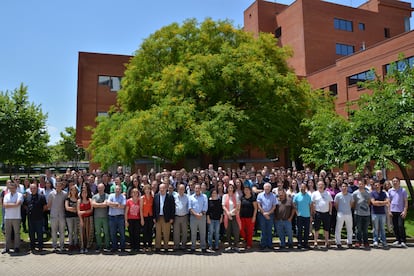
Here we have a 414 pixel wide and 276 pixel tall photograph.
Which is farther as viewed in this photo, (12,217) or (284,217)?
(284,217)

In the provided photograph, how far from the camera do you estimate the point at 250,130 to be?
20.8 metres

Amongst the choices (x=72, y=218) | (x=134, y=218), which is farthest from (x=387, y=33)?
(x=72, y=218)

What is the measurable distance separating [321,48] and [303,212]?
129 ft

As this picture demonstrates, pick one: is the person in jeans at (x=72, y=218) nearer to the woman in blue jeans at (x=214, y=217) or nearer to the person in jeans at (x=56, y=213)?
the person in jeans at (x=56, y=213)

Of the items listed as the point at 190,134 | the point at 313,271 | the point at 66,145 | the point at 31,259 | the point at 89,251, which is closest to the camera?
the point at 313,271

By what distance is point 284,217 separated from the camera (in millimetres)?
10672

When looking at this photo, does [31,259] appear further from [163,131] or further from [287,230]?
[163,131]

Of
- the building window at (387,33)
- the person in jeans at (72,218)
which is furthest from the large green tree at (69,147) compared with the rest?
the person in jeans at (72,218)

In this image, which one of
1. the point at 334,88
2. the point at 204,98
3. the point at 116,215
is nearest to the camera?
the point at 116,215

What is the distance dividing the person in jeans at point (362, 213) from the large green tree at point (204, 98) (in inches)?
305

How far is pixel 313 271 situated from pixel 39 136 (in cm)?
2891

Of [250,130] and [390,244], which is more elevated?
[250,130]

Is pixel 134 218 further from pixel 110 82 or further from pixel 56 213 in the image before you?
pixel 110 82

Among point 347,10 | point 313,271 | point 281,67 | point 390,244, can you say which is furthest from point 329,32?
point 313,271
